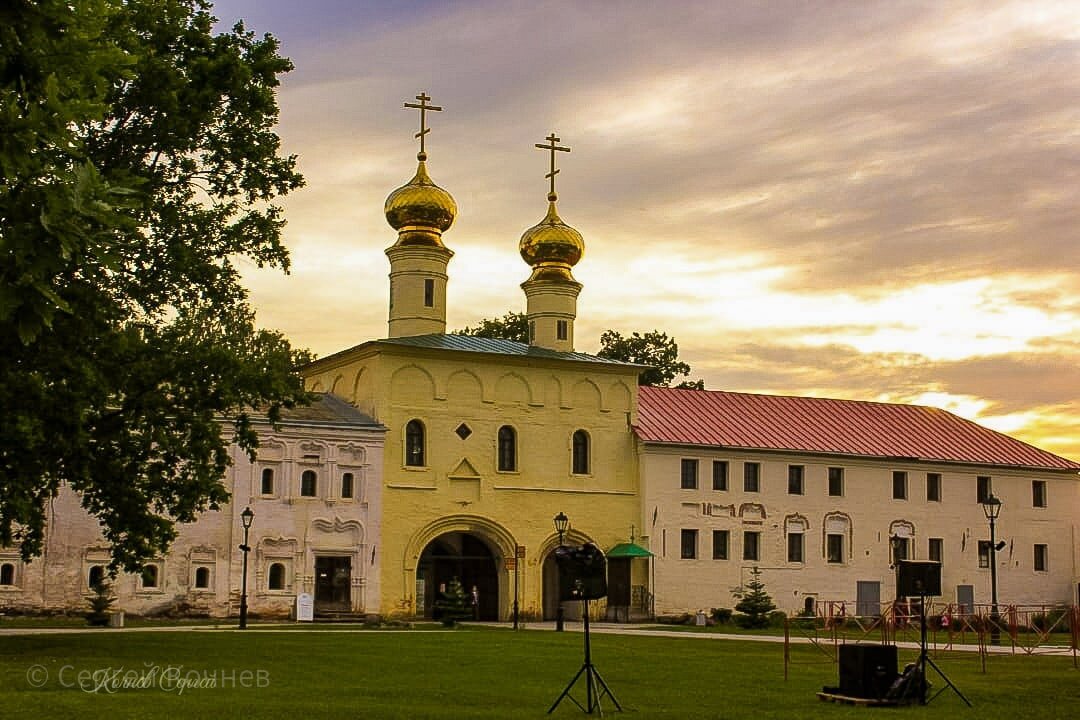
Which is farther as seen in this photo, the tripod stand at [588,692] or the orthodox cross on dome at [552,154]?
the orthodox cross on dome at [552,154]

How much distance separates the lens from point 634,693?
17.1 meters

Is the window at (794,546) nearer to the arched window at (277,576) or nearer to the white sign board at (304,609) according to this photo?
the white sign board at (304,609)

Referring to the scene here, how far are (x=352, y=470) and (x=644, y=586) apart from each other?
388 inches

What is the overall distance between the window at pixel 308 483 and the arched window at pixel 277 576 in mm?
2088

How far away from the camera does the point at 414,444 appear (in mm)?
42469

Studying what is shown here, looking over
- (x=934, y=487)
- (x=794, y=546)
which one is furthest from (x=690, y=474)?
(x=934, y=487)

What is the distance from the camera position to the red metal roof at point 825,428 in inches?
1854

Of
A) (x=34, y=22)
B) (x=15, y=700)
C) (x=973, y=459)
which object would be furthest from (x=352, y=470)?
(x=34, y=22)

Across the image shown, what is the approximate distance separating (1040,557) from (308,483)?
27.0 metres

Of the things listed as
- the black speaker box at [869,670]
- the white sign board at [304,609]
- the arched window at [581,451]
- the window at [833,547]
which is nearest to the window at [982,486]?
the window at [833,547]

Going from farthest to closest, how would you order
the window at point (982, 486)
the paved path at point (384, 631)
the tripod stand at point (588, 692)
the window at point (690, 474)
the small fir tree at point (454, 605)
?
1. the window at point (982, 486)
2. the window at point (690, 474)
3. the small fir tree at point (454, 605)
4. the paved path at point (384, 631)
5. the tripod stand at point (588, 692)

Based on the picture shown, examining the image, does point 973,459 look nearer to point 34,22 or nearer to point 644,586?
point 644,586

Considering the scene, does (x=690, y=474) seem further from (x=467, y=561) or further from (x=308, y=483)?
(x=308, y=483)

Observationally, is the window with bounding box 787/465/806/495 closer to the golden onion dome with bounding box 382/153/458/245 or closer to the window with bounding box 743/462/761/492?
the window with bounding box 743/462/761/492
